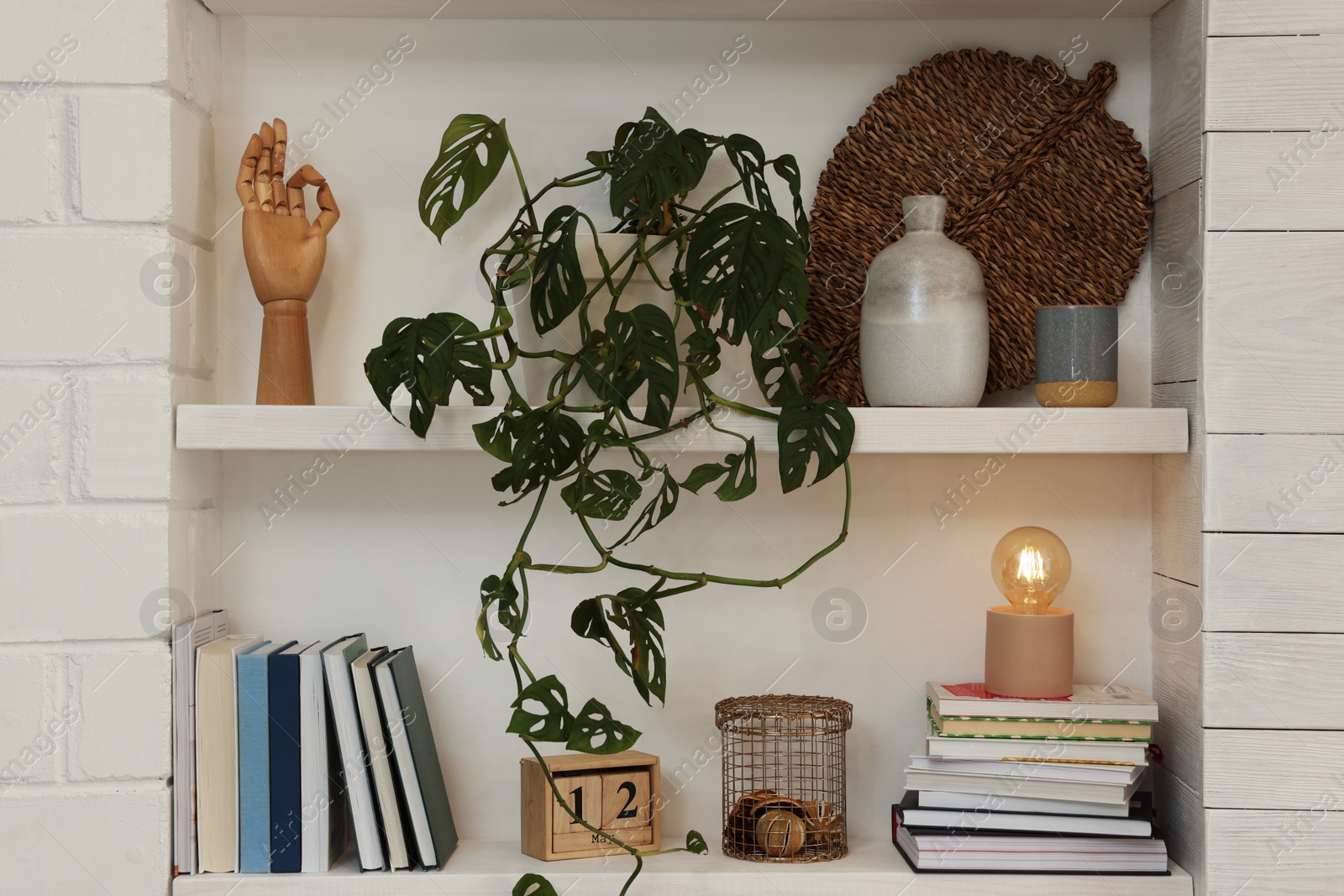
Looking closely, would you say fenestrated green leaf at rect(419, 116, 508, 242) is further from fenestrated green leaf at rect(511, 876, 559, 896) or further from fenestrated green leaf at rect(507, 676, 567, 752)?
fenestrated green leaf at rect(511, 876, 559, 896)

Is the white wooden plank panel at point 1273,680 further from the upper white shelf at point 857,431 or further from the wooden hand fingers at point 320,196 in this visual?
the wooden hand fingers at point 320,196

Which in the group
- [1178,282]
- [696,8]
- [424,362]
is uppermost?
[696,8]

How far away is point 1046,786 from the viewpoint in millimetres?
1074

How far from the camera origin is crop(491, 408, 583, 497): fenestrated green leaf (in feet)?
3.20

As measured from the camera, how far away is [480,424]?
38.5 inches

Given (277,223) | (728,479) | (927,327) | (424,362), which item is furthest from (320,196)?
(927,327)

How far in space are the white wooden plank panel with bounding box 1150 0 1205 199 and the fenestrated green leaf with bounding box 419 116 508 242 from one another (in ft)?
2.35

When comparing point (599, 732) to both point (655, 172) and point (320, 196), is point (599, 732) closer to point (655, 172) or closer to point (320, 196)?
point (655, 172)

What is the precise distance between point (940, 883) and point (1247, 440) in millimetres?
551

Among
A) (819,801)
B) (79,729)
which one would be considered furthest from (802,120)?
(79,729)

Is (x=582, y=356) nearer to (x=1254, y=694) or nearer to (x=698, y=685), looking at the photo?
(x=698, y=685)

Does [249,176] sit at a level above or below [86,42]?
below

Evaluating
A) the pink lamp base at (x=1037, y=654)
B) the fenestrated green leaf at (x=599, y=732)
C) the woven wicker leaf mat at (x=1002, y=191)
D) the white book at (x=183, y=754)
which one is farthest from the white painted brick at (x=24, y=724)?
the pink lamp base at (x=1037, y=654)

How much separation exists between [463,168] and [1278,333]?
0.85m
